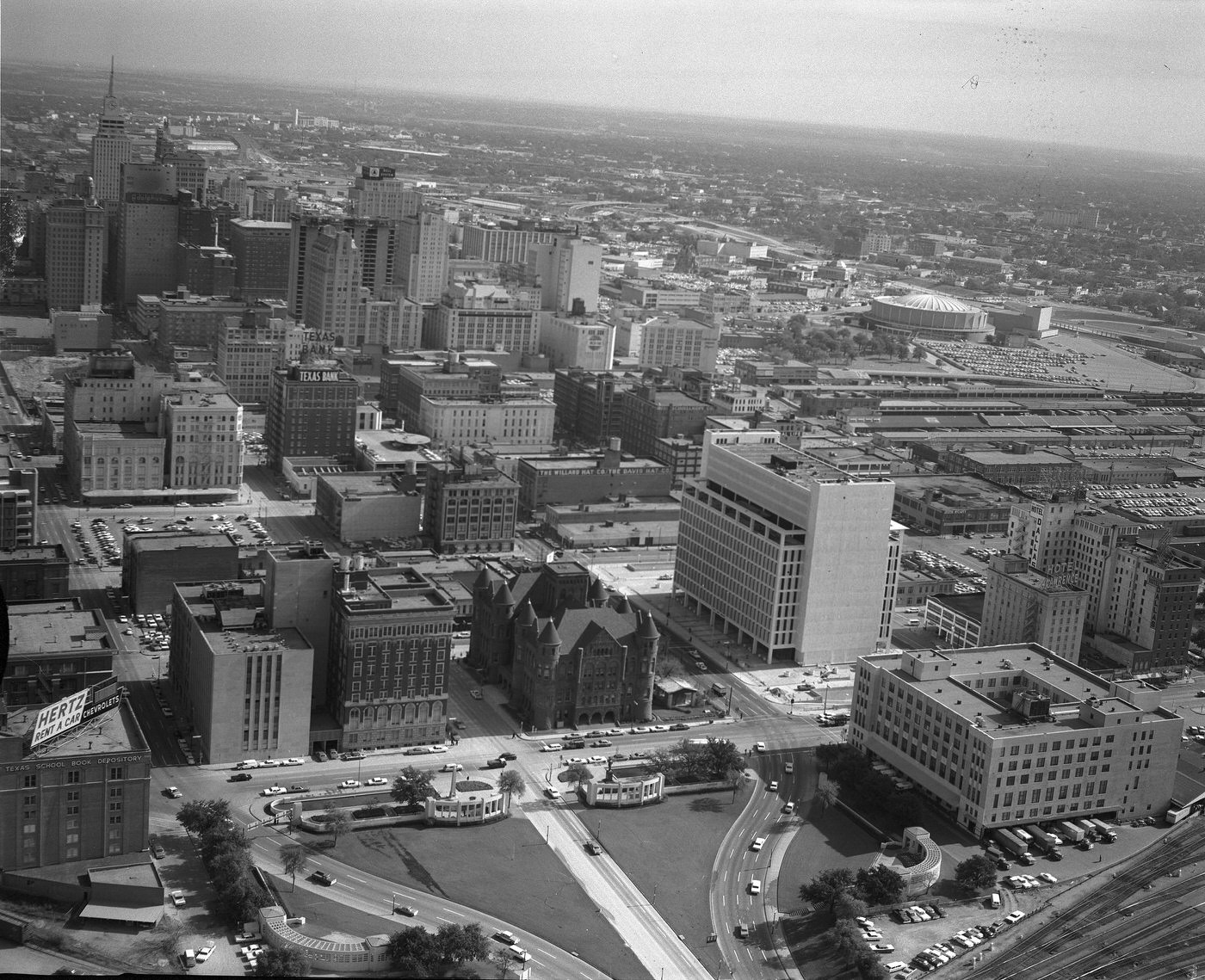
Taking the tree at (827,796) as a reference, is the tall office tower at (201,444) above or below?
above

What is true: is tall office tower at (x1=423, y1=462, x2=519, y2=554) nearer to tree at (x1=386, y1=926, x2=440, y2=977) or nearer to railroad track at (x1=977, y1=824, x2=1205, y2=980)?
railroad track at (x1=977, y1=824, x2=1205, y2=980)

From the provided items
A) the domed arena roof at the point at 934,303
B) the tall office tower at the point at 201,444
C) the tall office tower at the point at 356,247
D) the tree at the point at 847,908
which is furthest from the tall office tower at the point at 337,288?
the tree at the point at 847,908

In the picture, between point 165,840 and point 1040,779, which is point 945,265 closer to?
point 1040,779

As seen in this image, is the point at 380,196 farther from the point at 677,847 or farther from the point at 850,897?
the point at 850,897

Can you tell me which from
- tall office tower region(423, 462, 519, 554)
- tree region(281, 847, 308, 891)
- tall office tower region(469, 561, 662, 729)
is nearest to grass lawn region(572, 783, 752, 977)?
tall office tower region(469, 561, 662, 729)

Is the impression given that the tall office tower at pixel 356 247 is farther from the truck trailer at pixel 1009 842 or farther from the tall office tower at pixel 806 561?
the truck trailer at pixel 1009 842
